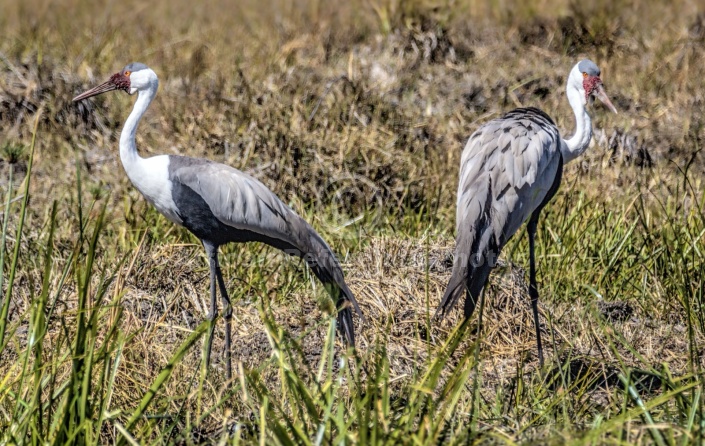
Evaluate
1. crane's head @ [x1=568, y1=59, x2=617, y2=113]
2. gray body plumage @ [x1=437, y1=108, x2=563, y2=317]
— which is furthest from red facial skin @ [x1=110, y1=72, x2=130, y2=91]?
crane's head @ [x1=568, y1=59, x2=617, y2=113]

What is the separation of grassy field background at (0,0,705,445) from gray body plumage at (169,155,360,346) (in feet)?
0.69

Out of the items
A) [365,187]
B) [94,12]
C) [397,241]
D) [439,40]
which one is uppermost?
[94,12]

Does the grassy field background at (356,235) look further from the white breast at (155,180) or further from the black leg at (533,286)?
the white breast at (155,180)

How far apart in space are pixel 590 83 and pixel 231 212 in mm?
1869

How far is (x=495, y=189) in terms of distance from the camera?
4168 millimetres

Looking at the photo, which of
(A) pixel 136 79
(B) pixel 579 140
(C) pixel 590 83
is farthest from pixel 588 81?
(A) pixel 136 79

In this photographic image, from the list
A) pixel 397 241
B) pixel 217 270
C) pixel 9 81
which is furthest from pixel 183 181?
pixel 9 81

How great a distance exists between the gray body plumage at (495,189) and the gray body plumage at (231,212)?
589 mm

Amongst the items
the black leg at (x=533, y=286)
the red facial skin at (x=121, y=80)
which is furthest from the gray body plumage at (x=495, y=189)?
the red facial skin at (x=121, y=80)

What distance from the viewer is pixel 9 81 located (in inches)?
279

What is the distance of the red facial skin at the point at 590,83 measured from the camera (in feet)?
16.7

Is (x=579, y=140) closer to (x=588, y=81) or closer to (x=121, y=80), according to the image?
(x=588, y=81)

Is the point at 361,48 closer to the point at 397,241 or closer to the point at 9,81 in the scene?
the point at 9,81

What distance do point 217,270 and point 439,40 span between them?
4150 millimetres
